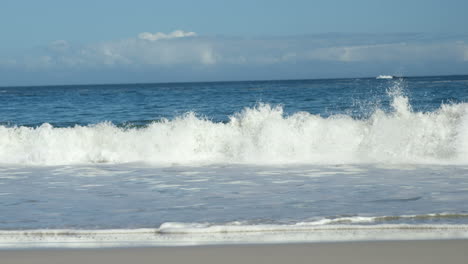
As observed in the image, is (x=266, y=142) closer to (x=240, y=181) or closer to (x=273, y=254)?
(x=240, y=181)

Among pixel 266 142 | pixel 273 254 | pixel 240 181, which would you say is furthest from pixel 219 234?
pixel 266 142

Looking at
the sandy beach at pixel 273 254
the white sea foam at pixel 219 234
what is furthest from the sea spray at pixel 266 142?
the sandy beach at pixel 273 254

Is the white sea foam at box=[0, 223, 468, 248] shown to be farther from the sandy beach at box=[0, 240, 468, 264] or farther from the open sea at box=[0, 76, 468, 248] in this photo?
the sandy beach at box=[0, 240, 468, 264]

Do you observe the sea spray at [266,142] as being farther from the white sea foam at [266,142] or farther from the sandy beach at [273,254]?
the sandy beach at [273,254]

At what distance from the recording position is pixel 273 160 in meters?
12.6

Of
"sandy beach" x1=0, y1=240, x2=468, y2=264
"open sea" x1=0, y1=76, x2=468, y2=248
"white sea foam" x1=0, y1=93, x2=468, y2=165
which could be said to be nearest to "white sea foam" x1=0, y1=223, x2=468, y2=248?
"open sea" x1=0, y1=76, x2=468, y2=248

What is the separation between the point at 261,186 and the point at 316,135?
4.85 metres

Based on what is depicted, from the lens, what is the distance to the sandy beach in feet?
17.2

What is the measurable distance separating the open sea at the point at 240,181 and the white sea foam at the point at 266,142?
0.03 m

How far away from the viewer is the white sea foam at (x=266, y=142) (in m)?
12.7

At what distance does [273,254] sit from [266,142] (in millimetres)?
8150

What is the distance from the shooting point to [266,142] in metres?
13.5

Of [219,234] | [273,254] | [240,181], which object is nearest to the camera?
[273,254]

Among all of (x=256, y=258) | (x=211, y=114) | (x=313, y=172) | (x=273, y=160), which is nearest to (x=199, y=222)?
(x=256, y=258)
